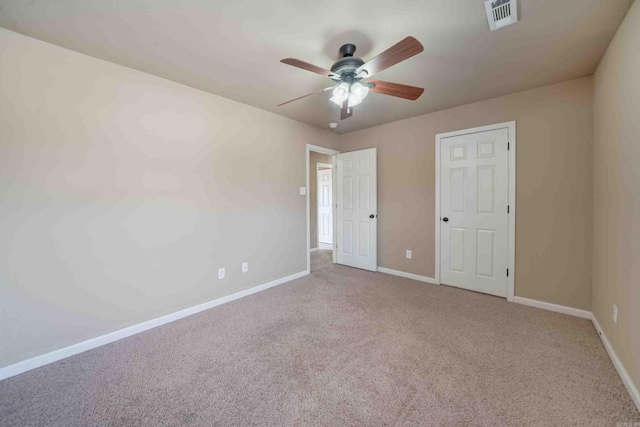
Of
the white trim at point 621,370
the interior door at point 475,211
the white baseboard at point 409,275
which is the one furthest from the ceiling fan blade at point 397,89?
Result: the white baseboard at point 409,275

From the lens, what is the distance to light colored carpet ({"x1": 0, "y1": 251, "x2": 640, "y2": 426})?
140cm

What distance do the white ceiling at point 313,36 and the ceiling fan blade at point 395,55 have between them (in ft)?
0.86

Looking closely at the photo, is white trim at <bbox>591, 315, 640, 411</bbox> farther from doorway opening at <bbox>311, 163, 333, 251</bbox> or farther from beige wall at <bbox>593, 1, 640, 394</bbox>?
doorway opening at <bbox>311, 163, 333, 251</bbox>

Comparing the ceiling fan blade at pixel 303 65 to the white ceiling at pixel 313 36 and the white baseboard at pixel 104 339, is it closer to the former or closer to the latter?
the white ceiling at pixel 313 36

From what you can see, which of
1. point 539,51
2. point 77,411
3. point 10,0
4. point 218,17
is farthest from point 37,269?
point 539,51

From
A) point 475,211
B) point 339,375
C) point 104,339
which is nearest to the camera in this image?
point 339,375

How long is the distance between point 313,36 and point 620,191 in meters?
2.49

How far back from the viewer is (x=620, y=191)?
5.78ft

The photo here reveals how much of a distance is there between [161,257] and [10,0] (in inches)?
78.6

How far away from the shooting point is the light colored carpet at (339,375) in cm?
140

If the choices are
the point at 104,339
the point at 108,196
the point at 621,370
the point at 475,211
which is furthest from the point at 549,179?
the point at 104,339

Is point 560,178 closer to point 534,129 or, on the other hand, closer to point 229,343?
point 534,129

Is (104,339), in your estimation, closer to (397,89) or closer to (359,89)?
(359,89)

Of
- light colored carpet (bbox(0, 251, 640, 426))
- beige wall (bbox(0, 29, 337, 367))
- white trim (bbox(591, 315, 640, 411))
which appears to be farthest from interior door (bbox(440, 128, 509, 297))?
beige wall (bbox(0, 29, 337, 367))
